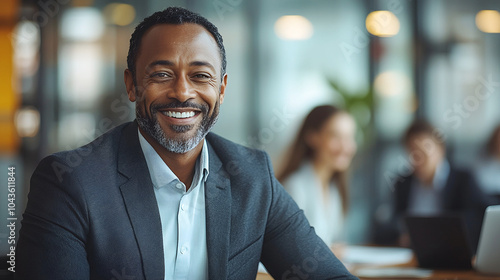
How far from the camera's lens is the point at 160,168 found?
65.7 inches

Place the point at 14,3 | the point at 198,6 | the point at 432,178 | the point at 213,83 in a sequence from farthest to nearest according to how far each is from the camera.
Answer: the point at 198,6 < the point at 14,3 < the point at 432,178 < the point at 213,83

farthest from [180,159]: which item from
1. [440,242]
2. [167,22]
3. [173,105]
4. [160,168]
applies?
[440,242]

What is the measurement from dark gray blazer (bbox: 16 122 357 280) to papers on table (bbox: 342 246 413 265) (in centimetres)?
86

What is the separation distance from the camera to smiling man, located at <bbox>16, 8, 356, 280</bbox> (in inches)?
58.4

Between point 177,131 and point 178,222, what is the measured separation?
0.87ft

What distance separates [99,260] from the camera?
4.95ft

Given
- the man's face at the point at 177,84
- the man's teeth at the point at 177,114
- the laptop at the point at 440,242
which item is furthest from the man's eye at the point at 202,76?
the laptop at the point at 440,242

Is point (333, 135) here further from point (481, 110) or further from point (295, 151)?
point (481, 110)

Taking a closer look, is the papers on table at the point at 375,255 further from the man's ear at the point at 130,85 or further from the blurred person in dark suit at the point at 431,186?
the man's ear at the point at 130,85

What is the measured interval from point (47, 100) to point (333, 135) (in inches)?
115

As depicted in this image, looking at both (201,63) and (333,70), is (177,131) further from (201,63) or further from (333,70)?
(333,70)

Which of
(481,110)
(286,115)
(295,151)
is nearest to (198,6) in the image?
(286,115)

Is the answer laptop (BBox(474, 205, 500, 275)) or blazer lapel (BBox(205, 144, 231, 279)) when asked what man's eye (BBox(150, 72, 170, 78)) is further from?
laptop (BBox(474, 205, 500, 275))

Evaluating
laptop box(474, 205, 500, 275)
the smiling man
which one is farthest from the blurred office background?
the smiling man
